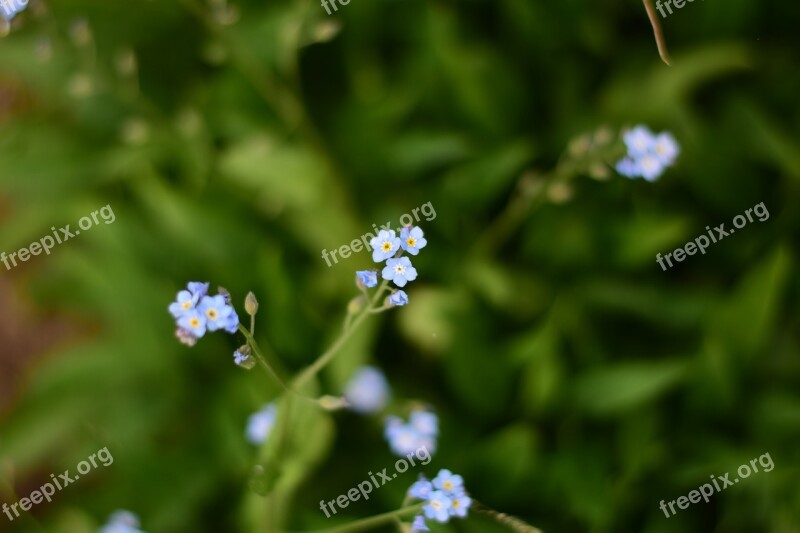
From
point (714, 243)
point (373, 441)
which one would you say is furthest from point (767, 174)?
point (373, 441)

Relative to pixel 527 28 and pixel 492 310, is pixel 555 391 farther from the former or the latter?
pixel 527 28

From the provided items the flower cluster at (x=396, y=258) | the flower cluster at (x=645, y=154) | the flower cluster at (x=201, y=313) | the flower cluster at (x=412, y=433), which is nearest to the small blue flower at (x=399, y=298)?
the flower cluster at (x=396, y=258)

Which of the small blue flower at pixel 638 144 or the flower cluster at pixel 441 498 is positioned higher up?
the small blue flower at pixel 638 144

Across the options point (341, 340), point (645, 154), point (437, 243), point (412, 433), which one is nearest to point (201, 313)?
point (341, 340)

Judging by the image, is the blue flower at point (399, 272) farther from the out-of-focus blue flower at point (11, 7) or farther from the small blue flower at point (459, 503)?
the out-of-focus blue flower at point (11, 7)

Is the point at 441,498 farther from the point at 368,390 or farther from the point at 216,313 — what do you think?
the point at 368,390

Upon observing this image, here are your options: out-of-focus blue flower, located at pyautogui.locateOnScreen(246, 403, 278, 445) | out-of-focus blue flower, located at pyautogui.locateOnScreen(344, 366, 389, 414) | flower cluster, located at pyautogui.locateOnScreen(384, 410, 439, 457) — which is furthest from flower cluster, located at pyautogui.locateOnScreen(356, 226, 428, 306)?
out-of-focus blue flower, located at pyautogui.locateOnScreen(344, 366, 389, 414)
